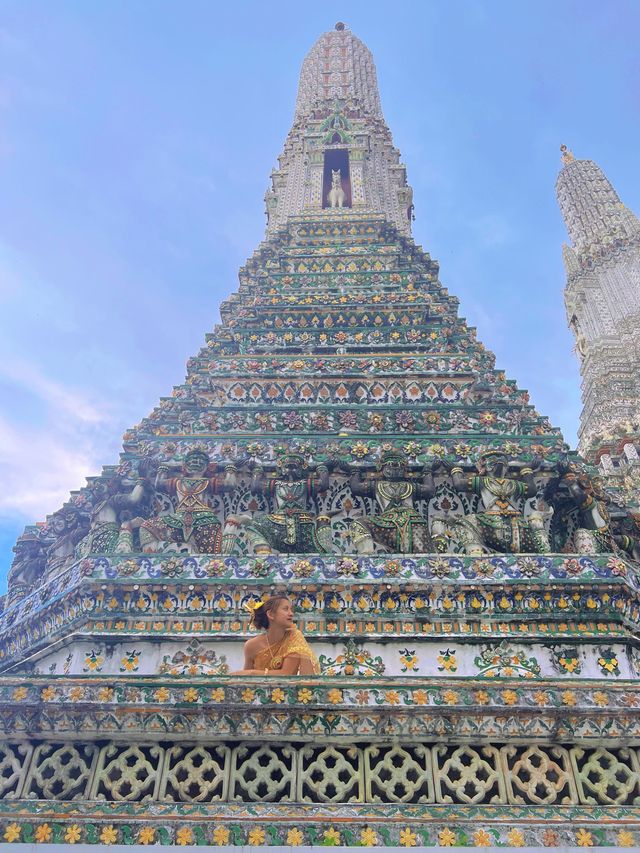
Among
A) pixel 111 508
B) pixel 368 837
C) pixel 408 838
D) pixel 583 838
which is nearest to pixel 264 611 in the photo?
pixel 368 837

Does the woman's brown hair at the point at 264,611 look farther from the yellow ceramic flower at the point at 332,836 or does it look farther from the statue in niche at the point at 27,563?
the statue in niche at the point at 27,563

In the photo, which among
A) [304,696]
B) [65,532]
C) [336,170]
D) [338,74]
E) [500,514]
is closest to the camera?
[304,696]

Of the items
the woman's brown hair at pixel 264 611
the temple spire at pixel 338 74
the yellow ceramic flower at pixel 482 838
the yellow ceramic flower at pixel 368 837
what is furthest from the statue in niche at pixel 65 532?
the temple spire at pixel 338 74

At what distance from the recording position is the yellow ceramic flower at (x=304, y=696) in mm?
5000

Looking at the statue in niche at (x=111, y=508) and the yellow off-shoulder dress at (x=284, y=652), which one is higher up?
the statue in niche at (x=111, y=508)

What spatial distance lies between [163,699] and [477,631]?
314cm

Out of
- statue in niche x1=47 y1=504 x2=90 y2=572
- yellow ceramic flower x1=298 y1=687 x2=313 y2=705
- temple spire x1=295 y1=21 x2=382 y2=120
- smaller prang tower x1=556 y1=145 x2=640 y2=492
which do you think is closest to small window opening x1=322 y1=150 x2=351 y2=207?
temple spire x1=295 y1=21 x2=382 y2=120

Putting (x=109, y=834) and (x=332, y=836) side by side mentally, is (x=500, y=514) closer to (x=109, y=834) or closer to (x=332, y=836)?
(x=332, y=836)

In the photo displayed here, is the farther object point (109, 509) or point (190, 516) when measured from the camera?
point (109, 509)

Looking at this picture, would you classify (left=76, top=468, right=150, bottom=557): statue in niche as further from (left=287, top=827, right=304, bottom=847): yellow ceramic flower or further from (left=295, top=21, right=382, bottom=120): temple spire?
(left=295, top=21, right=382, bottom=120): temple spire

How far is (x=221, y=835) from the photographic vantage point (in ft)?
15.1

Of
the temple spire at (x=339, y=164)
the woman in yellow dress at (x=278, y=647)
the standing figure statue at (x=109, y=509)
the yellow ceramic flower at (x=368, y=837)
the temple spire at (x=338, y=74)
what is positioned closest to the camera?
the yellow ceramic flower at (x=368, y=837)

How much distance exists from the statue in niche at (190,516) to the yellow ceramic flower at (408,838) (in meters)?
4.02

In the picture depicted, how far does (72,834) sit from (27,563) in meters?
5.72
